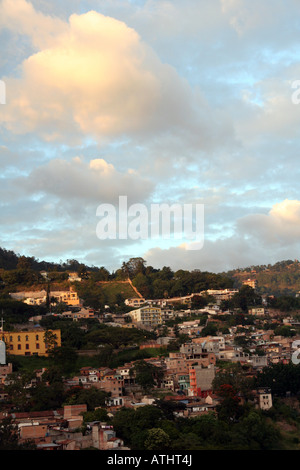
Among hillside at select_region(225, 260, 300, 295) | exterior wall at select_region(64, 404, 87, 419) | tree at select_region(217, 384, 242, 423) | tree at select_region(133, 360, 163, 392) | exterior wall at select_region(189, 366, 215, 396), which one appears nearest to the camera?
exterior wall at select_region(64, 404, 87, 419)

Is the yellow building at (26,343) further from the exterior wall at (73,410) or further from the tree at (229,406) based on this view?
the tree at (229,406)

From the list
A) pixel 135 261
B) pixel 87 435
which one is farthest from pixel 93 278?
pixel 87 435

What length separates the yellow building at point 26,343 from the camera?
125 feet

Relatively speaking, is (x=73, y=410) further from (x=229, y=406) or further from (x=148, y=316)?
(x=148, y=316)

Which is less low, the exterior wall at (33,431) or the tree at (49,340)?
the tree at (49,340)

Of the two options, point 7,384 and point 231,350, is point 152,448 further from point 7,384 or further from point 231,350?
point 231,350

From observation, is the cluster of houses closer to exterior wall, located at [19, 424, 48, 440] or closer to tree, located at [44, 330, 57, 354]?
exterior wall, located at [19, 424, 48, 440]

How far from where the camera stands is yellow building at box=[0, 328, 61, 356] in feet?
125

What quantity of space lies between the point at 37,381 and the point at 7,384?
165 centimetres

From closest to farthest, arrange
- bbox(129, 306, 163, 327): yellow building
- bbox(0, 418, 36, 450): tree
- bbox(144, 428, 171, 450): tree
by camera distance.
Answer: bbox(0, 418, 36, 450): tree
bbox(144, 428, 171, 450): tree
bbox(129, 306, 163, 327): yellow building

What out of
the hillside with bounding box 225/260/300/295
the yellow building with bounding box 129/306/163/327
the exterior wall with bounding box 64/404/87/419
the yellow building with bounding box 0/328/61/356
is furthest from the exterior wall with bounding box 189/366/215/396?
the hillside with bounding box 225/260/300/295

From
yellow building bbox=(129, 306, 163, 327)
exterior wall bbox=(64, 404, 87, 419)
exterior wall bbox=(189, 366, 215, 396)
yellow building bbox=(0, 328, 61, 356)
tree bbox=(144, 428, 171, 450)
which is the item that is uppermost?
yellow building bbox=(129, 306, 163, 327)

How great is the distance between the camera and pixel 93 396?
29.1m

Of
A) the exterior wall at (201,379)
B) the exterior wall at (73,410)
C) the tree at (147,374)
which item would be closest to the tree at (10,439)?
the exterior wall at (73,410)
